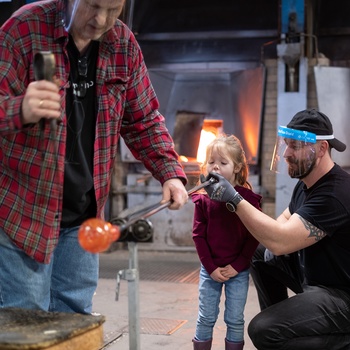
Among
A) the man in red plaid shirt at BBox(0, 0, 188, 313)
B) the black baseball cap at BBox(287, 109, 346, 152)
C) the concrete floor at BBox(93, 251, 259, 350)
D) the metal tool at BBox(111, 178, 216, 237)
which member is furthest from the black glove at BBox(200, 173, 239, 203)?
the metal tool at BBox(111, 178, 216, 237)

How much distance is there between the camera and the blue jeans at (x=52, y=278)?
2250 mm

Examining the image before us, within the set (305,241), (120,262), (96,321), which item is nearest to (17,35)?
(96,321)

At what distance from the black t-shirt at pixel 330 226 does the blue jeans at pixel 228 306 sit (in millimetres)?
374

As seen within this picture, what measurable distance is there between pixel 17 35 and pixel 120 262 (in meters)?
4.91

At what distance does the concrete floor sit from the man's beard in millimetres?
1076

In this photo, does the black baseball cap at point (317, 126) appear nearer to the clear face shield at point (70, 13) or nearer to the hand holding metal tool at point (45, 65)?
the clear face shield at point (70, 13)

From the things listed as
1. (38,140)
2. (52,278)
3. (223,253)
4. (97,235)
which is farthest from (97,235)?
(223,253)

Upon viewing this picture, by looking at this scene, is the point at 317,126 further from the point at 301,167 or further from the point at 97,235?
the point at 97,235

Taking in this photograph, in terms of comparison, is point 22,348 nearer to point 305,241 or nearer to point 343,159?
point 305,241

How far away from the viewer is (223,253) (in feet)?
11.5

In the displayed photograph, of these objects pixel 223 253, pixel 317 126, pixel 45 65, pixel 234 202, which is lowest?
pixel 223 253

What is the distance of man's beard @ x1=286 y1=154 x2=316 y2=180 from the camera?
3.30 metres

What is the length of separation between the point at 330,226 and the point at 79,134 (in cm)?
141

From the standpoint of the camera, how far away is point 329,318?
317 centimetres
